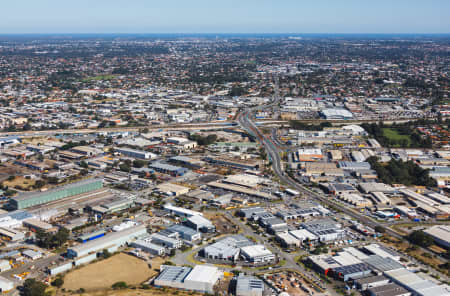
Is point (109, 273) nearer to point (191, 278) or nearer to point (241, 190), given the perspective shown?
point (191, 278)

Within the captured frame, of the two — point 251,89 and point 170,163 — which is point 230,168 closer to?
point 170,163

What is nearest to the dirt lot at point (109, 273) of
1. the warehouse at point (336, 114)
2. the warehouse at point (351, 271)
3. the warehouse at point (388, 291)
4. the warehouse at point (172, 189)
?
the warehouse at point (351, 271)

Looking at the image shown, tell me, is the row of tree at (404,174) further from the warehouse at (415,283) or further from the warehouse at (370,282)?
the warehouse at (370,282)

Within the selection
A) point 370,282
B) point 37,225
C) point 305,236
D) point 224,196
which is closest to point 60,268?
point 37,225

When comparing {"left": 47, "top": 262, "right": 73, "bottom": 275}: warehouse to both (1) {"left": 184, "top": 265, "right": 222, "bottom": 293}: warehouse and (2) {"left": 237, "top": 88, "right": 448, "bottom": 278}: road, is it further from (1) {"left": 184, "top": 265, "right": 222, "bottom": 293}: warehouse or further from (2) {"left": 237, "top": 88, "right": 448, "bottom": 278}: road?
(2) {"left": 237, "top": 88, "right": 448, "bottom": 278}: road

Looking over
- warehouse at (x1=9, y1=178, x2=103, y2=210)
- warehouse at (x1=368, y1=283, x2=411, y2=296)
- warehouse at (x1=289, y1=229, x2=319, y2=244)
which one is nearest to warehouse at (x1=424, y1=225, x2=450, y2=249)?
warehouse at (x1=368, y1=283, x2=411, y2=296)
